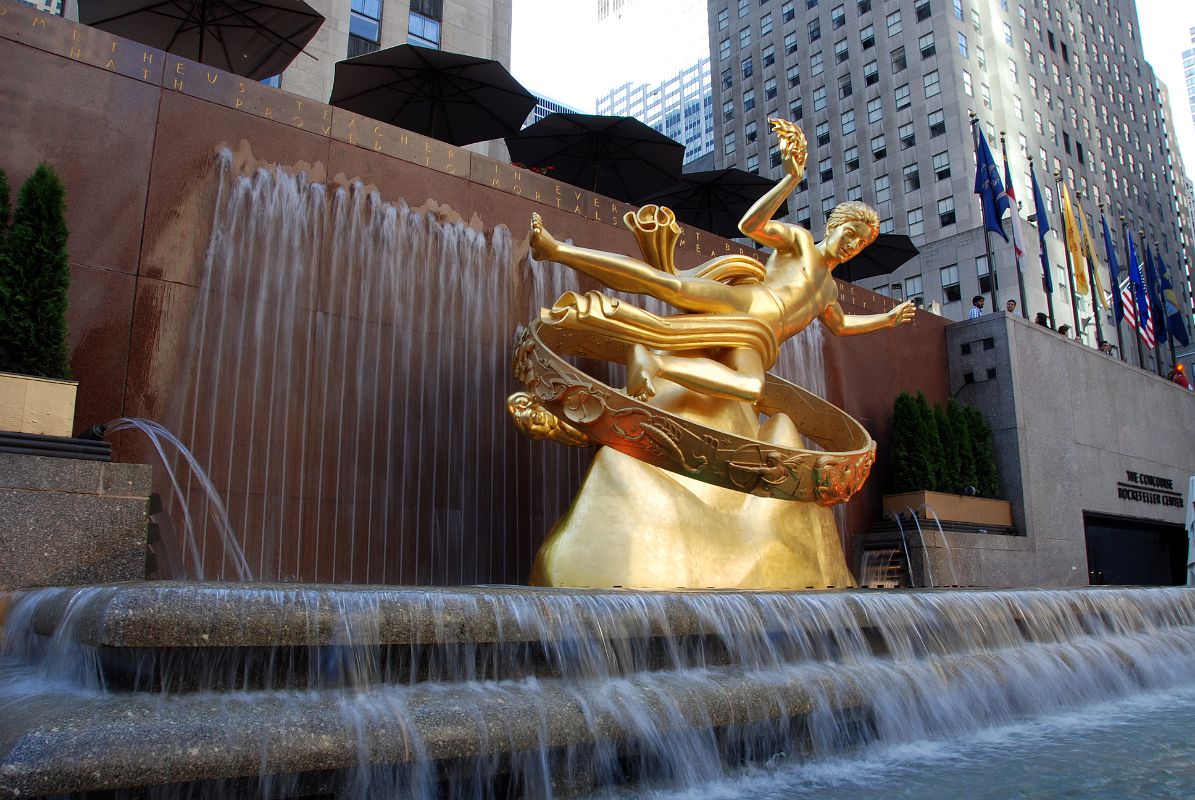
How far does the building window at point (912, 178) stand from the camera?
169 ft

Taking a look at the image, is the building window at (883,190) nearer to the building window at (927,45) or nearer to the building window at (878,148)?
the building window at (878,148)

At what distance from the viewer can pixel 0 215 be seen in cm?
763

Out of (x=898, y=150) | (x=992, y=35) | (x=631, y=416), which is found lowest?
(x=631, y=416)

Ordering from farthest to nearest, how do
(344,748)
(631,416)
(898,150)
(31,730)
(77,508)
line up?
(898,150), (631,416), (77,508), (344,748), (31,730)

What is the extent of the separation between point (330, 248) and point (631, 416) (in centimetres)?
414

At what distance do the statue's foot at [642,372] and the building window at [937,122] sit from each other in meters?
47.4

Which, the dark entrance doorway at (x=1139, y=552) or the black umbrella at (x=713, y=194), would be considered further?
the dark entrance doorway at (x=1139, y=552)

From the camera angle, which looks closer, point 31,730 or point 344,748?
point 31,730

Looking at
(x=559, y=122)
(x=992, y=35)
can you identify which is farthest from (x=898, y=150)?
(x=559, y=122)

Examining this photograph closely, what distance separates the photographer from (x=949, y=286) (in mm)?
45188

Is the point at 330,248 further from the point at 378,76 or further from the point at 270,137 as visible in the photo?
the point at 378,76

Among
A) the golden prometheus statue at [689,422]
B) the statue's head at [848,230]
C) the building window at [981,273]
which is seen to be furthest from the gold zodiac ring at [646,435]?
the building window at [981,273]

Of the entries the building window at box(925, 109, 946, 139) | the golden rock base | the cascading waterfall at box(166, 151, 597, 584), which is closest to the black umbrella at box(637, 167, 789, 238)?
the cascading waterfall at box(166, 151, 597, 584)

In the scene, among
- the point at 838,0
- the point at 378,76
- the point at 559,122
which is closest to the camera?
the point at 378,76
